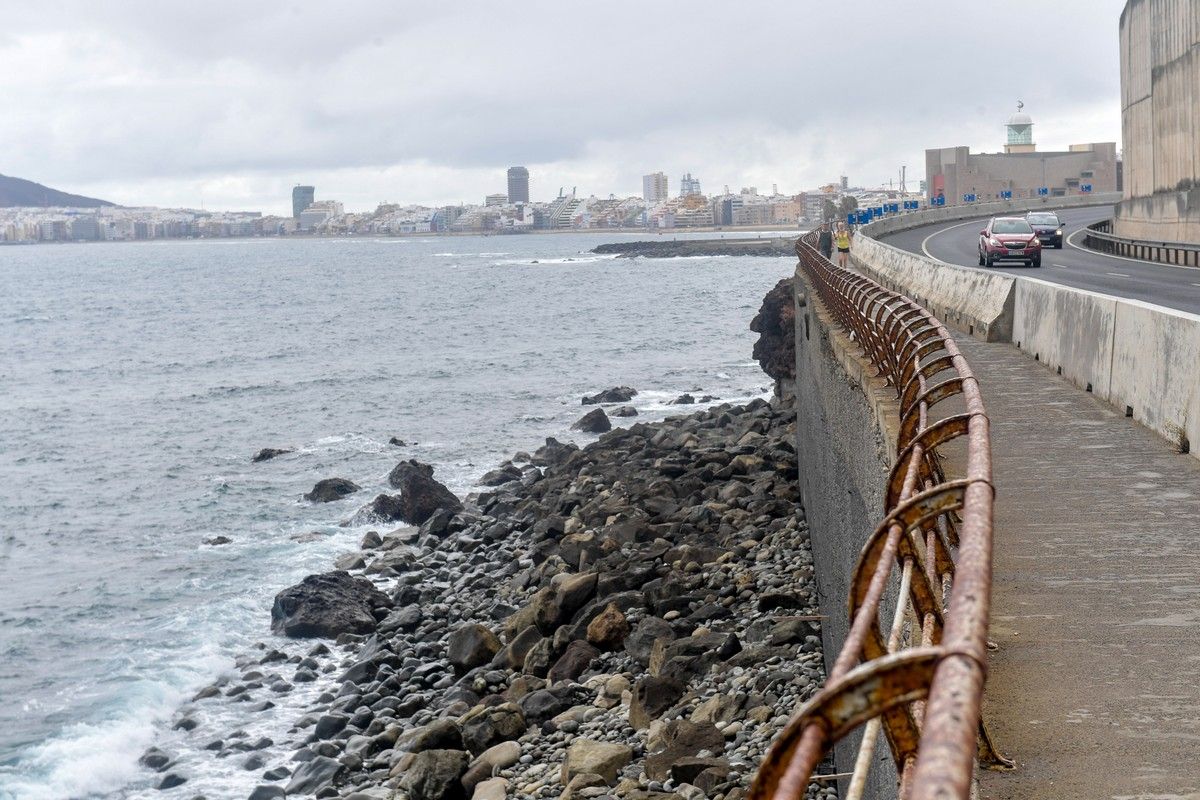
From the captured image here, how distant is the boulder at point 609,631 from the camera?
15250mm

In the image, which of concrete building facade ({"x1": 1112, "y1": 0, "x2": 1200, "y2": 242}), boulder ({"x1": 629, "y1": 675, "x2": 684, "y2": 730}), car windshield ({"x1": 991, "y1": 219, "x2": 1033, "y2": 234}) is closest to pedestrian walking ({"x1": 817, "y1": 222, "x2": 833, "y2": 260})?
car windshield ({"x1": 991, "y1": 219, "x2": 1033, "y2": 234})

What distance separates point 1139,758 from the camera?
417 centimetres

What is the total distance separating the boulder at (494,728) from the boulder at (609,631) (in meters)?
1.93

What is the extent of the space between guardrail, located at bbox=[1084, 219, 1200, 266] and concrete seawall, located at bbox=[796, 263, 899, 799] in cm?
1831

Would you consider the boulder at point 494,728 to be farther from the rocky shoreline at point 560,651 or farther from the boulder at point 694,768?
the boulder at point 694,768

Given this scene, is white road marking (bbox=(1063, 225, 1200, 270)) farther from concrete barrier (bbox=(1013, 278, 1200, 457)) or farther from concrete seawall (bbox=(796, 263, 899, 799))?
concrete barrier (bbox=(1013, 278, 1200, 457))

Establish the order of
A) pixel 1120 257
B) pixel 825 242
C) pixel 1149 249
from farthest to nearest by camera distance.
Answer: pixel 825 242 → pixel 1120 257 → pixel 1149 249

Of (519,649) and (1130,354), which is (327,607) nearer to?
(519,649)

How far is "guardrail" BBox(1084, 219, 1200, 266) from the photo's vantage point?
111 feet

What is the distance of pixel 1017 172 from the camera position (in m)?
112

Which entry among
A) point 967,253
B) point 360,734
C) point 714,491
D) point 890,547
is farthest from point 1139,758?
point 967,253

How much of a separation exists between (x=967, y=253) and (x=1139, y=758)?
39486 millimetres

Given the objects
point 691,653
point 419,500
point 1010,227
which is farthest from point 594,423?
point 691,653

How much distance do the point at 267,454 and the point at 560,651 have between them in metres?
23.4
